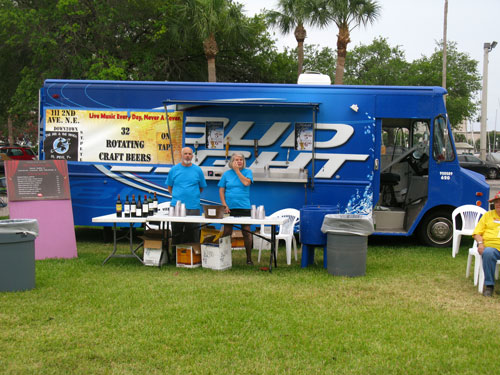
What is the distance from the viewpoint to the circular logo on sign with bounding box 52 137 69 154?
402 inches

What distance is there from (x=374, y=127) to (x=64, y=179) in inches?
213

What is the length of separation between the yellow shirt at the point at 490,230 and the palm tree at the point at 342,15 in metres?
15.3

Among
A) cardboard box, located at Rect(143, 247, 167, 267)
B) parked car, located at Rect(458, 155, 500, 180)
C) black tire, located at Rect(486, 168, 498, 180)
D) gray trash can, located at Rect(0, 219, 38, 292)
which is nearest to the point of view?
gray trash can, located at Rect(0, 219, 38, 292)

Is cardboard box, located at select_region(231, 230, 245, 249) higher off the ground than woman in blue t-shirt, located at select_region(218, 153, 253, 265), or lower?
lower

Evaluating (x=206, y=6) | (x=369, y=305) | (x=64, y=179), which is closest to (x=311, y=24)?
(x=206, y=6)

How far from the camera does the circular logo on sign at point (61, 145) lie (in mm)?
10211

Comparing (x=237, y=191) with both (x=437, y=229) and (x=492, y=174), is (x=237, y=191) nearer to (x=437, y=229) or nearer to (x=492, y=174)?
(x=437, y=229)

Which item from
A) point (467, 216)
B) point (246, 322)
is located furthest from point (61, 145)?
point (467, 216)

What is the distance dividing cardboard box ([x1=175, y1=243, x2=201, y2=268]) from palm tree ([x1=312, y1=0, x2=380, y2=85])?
1494 centimetres

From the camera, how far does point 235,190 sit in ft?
27.3

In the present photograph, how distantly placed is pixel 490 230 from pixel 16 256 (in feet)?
18.8

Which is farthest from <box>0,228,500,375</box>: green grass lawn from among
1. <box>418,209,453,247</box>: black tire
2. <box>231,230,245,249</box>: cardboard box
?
<box>418,209,453,247</box>: black tire

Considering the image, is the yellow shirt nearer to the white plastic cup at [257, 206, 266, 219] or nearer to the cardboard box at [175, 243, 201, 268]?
the white plastic cup at [257, 206, 266, 219]

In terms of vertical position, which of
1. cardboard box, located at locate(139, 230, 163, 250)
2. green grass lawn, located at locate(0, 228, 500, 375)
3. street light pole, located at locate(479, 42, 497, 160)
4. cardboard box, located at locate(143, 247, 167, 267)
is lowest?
green grass lawn, located at locate(0, 228, 500, 375)
